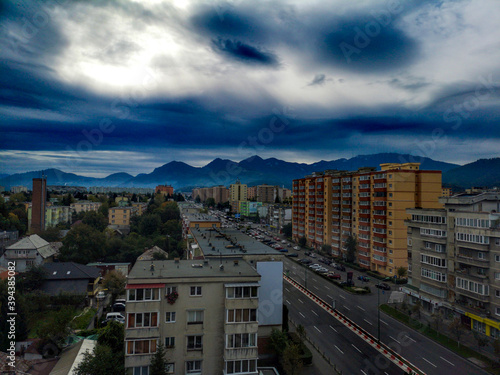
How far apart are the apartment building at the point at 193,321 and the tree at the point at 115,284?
21042mm

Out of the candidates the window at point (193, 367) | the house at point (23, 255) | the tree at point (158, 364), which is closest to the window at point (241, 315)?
the window at point (193, 367)

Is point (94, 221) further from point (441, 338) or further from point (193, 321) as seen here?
point (441, 338)

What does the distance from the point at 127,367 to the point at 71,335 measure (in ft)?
39.8

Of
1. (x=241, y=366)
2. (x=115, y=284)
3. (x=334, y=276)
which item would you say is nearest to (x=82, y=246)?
(x=115, y=284)

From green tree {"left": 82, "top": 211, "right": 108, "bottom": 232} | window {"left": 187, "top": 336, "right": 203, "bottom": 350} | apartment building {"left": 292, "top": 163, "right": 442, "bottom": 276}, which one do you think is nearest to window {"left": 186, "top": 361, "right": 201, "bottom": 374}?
window {"left": 187, "top": 336, "right": 203, "bottom": 350}

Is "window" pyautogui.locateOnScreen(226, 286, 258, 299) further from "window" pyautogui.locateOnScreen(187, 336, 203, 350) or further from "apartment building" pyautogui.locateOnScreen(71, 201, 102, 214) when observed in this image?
"apartment building" pyautogui.locateOnScreen(71, 201, 102, 214)

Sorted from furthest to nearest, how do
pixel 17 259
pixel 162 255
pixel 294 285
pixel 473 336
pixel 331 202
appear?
pixel 331 202 < pixel 162 255 < pixel 17 259 < pixel 294 285 < pixel 473 336

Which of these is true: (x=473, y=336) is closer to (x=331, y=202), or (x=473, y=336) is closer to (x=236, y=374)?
(x=236, y=374)

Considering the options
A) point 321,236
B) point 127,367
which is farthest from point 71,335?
point 321,236

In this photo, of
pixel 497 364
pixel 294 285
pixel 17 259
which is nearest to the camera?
pixel 497 364

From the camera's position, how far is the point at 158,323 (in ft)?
51.8

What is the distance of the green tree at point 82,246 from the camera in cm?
4891

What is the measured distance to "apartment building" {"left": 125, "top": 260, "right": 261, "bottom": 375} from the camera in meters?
15.6

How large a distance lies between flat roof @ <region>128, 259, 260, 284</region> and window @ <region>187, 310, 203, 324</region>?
189 cm
